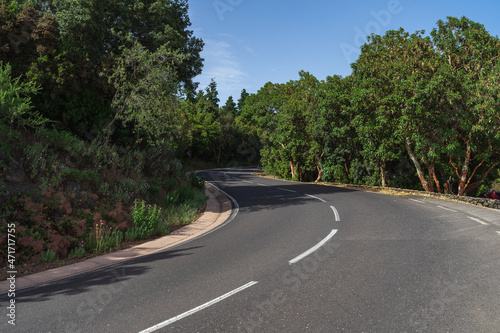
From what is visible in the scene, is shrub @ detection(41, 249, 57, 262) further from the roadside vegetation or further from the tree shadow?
the tree shadow

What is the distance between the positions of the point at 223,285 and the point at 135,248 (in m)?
3.71

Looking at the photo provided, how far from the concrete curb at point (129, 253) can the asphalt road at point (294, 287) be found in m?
0.38

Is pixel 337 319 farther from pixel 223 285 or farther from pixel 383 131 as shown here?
pixel 383 131

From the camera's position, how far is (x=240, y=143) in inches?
2726

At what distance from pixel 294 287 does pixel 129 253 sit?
4.35 meters

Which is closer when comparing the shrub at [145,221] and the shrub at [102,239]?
the shrub at [102,239]

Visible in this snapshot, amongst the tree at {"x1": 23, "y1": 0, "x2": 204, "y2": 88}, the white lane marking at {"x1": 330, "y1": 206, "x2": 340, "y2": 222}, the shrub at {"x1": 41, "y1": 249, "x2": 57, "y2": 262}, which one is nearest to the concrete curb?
the shrub at {"x1": 41, "y1": 249, "x2": 57, "y2": 262}

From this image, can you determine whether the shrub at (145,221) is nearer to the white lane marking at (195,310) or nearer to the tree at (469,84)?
the white lane marking at (195,310)

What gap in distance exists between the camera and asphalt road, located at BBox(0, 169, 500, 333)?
13.0 ft

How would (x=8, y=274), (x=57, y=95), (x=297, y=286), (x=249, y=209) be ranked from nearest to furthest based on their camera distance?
(x=297, y=286), (x=8, y=274), (x=57, y=95), (x=249, y=209)

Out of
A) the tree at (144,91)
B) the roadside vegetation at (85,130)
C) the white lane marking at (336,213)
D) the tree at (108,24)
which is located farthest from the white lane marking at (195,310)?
the tree at (108,24)

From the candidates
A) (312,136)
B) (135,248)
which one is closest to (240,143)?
(312,136)

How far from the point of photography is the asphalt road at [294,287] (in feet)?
13.0

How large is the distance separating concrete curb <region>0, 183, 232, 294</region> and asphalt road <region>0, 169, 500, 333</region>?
15.0 inches
